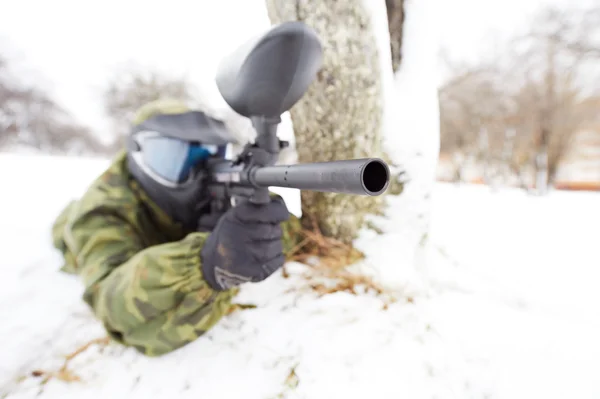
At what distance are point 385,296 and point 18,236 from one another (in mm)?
2625

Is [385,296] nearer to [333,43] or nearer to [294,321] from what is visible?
[294,321]

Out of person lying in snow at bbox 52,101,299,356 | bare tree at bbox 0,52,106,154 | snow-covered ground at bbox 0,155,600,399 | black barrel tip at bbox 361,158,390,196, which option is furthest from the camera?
bare tree at bbox 0,52,106,154

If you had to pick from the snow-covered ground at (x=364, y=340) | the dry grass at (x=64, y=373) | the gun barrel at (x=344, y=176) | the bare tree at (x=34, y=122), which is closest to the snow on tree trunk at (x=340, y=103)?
the snow-covered ground at (x=364, y=340)

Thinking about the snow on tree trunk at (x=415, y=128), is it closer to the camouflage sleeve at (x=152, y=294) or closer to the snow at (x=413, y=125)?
the snow at (x=413, y=125)

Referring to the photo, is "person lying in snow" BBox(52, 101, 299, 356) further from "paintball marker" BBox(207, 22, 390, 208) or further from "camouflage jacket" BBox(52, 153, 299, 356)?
"paintball marker" BBox(207, 22, 390, 208)

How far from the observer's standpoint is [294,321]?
45.9 inches

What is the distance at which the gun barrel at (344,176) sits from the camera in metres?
A: 0.46

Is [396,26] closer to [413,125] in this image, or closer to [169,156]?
[413,125]

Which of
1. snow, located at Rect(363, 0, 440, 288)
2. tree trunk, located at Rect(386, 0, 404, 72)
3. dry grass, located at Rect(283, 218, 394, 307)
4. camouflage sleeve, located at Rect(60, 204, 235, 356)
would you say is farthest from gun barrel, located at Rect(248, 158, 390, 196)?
tree trunk, located at Rect(386, 0, 404, 72)

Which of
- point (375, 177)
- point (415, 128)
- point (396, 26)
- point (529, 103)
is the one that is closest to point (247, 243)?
point (375, 177)

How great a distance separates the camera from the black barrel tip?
0.46m

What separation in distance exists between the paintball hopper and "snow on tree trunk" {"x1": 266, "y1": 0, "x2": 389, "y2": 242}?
0.51 metres

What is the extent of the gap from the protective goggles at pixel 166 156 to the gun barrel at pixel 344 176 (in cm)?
90

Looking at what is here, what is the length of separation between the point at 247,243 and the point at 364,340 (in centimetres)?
57
